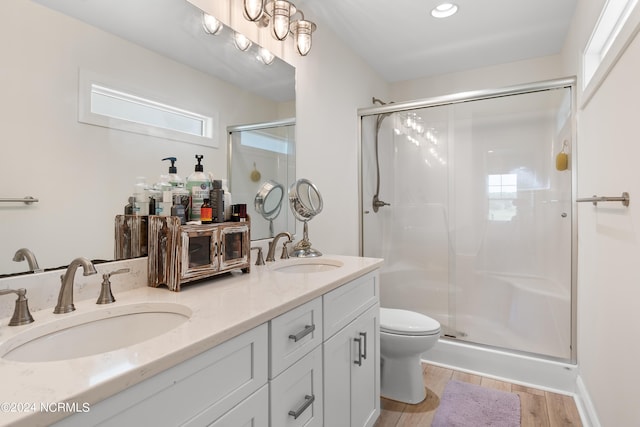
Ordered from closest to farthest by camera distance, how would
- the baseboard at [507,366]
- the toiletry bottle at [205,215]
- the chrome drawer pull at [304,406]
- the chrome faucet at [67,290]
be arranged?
the chrome faucet at [67,290] → the chrome drawer pull at [304,406] → the toiletry bottle at [205,215] → the baseboard at [507,366]

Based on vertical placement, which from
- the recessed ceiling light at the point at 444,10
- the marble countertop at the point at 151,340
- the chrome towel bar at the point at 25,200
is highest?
the recessed ceiling light at the point at 444,10

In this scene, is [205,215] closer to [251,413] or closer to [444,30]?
[251,413]

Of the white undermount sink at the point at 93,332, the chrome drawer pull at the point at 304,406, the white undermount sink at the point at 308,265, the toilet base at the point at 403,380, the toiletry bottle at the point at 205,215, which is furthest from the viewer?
the toilet base at the point at 403,380

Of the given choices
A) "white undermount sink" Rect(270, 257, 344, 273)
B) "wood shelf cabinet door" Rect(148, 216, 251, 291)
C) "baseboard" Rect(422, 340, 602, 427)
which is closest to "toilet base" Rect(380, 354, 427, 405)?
"baseboard" Rect(422, 340, 602, 427)

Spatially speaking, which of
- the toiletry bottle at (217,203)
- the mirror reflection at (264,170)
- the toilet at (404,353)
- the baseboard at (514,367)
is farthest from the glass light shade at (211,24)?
the baseboard at (514,367)

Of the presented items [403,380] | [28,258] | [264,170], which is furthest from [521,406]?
[28,258]

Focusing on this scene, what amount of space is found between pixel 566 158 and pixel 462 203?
0.79 metres

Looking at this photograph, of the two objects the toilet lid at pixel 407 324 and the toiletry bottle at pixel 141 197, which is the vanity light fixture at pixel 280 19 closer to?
the toiletry bottle at pixel 141 197

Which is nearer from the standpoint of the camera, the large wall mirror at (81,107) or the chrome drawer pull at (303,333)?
A: the large wall mirror at (81,107)

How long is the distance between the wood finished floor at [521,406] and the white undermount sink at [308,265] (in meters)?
0.87

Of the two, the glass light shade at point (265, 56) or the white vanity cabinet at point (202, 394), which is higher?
the glass light shade at point (265, 56)

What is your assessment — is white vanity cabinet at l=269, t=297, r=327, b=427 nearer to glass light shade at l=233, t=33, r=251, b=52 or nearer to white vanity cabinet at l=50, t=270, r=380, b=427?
white vanity cabinet at l=50, t=270, r=380, b=427

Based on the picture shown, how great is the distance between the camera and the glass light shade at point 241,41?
62.2 inches

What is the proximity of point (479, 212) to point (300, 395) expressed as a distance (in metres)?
2.28
